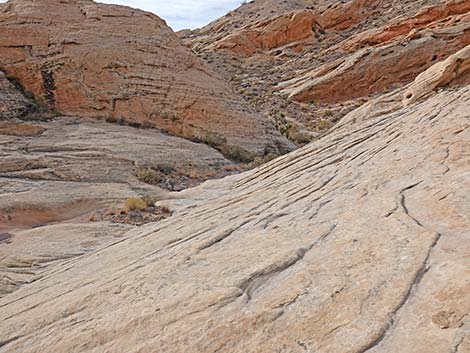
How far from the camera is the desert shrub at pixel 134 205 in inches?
376

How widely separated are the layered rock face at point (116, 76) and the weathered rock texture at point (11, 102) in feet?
1.77

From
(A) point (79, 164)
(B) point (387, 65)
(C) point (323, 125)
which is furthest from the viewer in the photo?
(B) point (387, 65)

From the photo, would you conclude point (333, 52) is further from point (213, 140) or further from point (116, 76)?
point (116, 76)

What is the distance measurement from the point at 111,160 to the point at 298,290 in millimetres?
9896

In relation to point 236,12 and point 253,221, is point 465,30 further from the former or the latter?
point 236,12

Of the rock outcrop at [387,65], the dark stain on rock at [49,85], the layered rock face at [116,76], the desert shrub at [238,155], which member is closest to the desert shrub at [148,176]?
the desert shrub at [238,155]

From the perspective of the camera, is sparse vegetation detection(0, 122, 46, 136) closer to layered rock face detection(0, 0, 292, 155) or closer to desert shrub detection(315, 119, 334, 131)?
layered rock face detection(0, 0, 292, 155)

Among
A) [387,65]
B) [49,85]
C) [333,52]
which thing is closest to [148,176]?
[49,85]

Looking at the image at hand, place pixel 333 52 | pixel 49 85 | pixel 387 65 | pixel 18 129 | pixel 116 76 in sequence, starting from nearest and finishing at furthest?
1. pixel 18 129
2. pixel 49 85
3. pixel 116 76
4. pixel 387 65
5. pixel 333 52

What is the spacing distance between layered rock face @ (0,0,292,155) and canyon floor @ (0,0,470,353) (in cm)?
6

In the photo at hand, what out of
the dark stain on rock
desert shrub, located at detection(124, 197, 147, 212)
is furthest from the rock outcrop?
desert shrub, located at detection(124, 197, 147, 212)

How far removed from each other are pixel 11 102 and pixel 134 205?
790 centimetres

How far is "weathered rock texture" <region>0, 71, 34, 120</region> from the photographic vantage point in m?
14.4

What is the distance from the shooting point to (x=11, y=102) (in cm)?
1499
